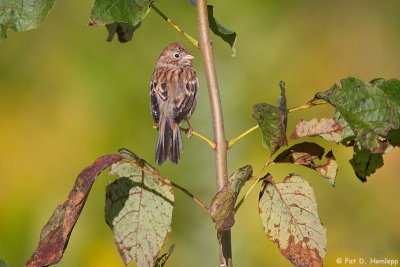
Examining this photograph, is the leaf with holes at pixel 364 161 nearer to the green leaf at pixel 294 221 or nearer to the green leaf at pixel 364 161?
the green leaf at pixel 364 161

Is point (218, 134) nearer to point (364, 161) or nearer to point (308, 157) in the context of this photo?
point (308, 157)

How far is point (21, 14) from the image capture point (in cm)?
202

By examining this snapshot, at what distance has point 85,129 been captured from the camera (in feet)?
17.4

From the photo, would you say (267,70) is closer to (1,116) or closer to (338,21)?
(338,21)

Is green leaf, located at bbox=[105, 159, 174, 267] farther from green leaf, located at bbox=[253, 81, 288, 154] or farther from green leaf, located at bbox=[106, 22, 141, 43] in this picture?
green leaf, located at bbox=[106, 22, 141, 43]

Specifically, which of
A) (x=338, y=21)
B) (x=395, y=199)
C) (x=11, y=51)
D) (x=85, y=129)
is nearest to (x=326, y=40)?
(x=338, y=21)

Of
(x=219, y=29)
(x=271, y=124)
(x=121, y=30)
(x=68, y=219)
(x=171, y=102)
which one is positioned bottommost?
(x=68, y=219)

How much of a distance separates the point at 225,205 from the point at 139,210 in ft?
1.41

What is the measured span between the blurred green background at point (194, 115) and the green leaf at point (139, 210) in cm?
254

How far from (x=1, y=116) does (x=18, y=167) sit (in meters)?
0.58

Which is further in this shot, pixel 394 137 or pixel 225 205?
pixel 394 137

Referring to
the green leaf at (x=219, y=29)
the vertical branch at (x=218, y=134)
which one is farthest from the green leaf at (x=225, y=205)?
the green leaf at (x=219, y=29)

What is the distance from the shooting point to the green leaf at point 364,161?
2240mm

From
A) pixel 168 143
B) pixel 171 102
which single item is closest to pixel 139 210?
pixel 168 143
